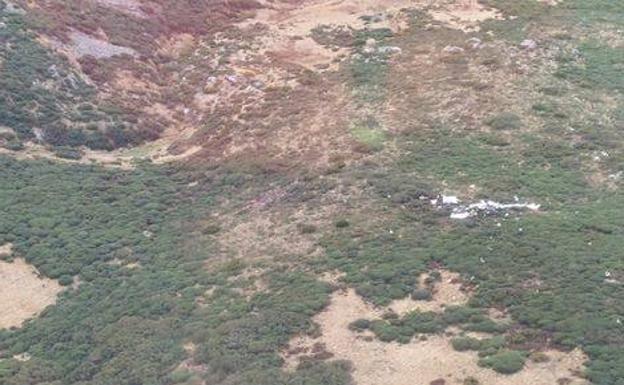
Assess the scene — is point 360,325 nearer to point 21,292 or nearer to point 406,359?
point 406,359

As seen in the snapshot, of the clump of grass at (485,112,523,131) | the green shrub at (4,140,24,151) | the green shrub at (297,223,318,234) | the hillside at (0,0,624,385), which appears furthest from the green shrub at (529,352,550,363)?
the green shrub at (4,140,24,151)

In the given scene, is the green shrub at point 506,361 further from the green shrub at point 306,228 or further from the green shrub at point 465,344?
the green shrub at point 306,228

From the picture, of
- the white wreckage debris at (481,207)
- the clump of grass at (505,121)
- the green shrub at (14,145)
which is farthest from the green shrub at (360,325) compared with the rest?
the green shrub at (14,145)

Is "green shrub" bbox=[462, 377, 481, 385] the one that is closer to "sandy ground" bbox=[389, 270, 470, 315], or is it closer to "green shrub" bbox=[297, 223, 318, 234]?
"sandy ground" bbox=[389, 270, 470, 315]

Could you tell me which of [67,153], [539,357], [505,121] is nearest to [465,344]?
[539,357]

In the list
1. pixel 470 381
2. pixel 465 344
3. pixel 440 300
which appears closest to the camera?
pixel 470 381

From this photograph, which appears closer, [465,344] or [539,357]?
[539,357]

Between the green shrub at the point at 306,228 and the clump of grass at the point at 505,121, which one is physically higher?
the clump of grass at the point at 505,121
